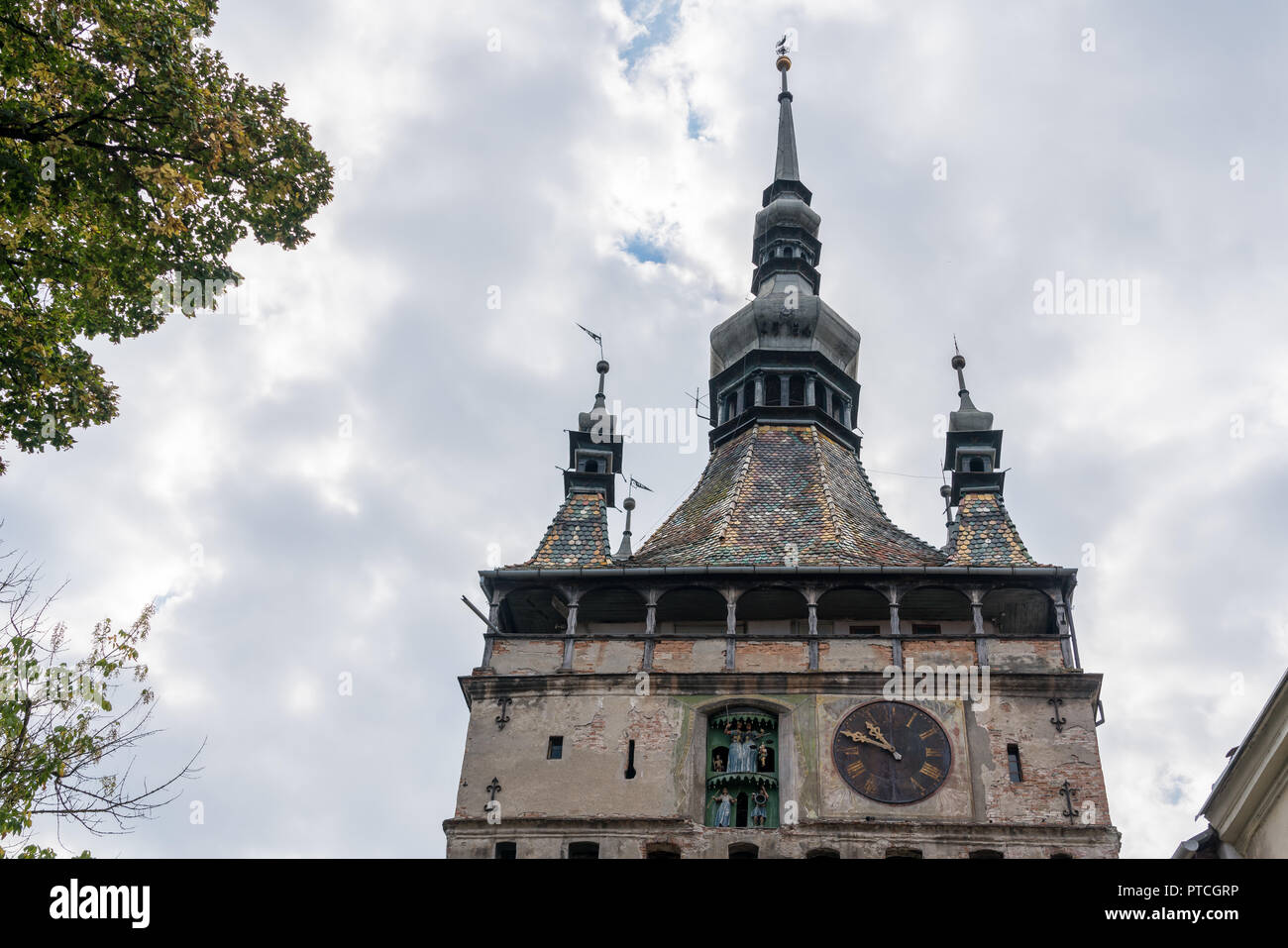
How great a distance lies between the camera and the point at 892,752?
23.9 m

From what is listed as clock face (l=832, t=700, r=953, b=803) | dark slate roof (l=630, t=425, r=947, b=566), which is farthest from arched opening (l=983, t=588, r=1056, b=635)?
clock face (l=832, t=700, r=953, b=803)

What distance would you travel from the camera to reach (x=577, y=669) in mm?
25703

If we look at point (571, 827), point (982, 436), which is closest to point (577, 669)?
point (571, 827)

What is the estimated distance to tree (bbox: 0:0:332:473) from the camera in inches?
447

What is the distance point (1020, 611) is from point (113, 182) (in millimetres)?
20279

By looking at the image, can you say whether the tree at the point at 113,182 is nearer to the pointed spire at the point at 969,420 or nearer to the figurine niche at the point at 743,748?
the figurine niche at the point at 743,748

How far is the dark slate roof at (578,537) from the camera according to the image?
1124 inches

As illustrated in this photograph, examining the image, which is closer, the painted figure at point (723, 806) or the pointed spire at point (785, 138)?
the painted figure at point (723, 806)

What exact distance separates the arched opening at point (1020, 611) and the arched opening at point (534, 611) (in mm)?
8162

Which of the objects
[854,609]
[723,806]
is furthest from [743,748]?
[854,609]

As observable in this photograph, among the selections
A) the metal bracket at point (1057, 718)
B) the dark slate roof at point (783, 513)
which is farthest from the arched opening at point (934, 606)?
the metal bracket at point (1057, 718)

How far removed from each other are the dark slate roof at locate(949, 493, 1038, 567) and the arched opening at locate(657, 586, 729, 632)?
4.64m

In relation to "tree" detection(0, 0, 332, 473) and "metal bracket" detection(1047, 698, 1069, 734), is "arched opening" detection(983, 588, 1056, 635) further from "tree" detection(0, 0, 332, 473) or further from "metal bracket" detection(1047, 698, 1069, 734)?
"tree" detection(0, 0, 332, 473)
